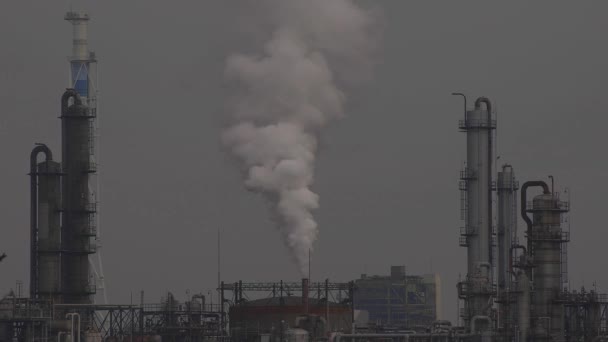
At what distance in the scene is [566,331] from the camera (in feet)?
362

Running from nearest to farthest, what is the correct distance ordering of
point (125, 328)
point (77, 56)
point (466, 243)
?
point (466, 243)
point (125, 328)
point (77, 56)

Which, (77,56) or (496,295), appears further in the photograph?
(77,56)

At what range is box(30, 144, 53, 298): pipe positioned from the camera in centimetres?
11750

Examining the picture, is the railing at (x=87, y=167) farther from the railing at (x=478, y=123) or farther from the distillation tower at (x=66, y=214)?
the railing at (x=478, y=123)

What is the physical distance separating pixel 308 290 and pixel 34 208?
67.2 ft

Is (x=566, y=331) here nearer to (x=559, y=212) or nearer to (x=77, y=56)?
(x=559, y=212)

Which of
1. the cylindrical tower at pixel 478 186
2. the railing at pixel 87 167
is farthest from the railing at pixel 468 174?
the railing at pixel 87 167

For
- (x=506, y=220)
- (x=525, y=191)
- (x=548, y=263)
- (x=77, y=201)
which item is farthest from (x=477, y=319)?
(x=77, y=201)

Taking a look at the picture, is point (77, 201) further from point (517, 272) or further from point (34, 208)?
point (517, 272)

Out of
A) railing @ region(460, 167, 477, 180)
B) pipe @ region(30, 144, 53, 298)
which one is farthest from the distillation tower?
railing @ region(460, 167, 477, 180)

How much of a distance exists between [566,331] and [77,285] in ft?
109

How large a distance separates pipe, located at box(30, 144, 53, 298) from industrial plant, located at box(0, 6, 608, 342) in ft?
0.23

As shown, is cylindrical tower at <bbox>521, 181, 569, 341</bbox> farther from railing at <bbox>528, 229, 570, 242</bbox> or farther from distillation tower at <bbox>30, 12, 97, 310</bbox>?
distillation tower at <bbox>30, 12, 97, 310</bbox>

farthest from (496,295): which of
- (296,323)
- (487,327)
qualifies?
(296,323)
